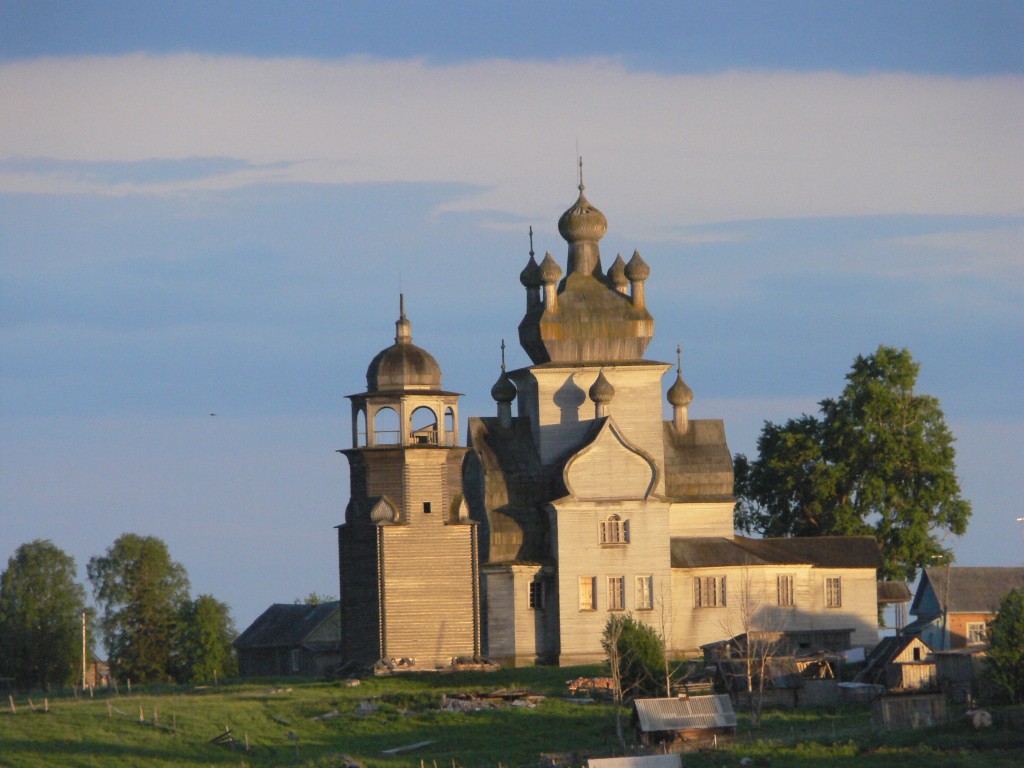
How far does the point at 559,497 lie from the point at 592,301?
6.68 metres

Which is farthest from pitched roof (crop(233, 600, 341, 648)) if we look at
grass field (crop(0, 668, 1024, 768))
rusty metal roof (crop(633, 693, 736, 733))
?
rusty metal roof (crop(633, 693, 736, 733))

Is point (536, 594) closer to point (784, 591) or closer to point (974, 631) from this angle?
point (784, 591)

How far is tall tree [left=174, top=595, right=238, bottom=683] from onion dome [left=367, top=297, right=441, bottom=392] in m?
21.4

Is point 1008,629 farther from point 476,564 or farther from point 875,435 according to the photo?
point 875,435

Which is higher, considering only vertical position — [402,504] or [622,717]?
[402,504]

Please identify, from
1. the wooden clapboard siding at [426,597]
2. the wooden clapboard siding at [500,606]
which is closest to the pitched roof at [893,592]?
the wooden clapboard siding at [500,606]

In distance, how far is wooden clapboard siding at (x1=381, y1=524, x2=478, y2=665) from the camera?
6688 centimetres

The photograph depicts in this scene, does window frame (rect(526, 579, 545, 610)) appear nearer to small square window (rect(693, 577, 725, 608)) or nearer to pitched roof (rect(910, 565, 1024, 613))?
small square window (rect(693, 577, 725, 608))

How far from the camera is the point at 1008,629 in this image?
184 ft

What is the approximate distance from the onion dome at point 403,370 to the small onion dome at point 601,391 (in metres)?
4.81

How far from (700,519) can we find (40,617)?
3048cm

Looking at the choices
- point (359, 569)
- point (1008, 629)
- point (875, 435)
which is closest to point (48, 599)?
point (359, 569)

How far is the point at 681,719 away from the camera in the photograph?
179 feet

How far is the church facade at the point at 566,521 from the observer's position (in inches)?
2655
